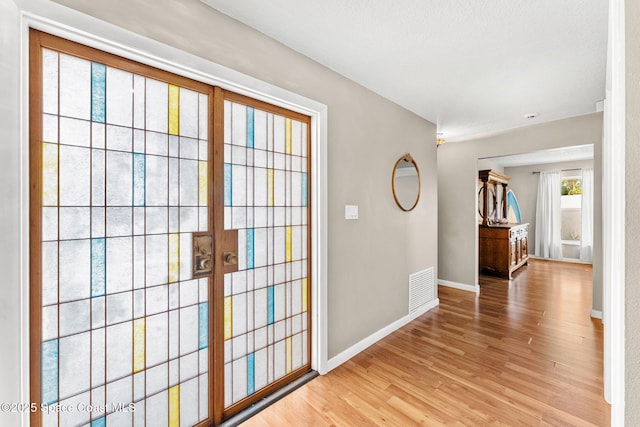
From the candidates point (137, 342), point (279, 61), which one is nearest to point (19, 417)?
point (137, 342)

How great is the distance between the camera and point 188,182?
60.1 inches

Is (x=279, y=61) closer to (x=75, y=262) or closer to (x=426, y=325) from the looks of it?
(x=75, y=262)

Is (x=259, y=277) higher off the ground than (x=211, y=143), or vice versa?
(x=211, y=143)

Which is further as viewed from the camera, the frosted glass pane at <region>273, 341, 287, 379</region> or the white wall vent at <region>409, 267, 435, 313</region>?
the white wall vent at <region>409, 267, 435, 313</region>

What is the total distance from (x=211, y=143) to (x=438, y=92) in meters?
2.20

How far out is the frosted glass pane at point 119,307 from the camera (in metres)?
1.29

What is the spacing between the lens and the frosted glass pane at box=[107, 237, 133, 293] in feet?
4.23

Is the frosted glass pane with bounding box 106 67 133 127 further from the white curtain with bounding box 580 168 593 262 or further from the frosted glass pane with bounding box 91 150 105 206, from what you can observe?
the white curtain with bounding box 580 168 593 262

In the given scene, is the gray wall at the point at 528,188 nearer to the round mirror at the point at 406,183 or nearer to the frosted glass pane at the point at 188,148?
the round mirror at the point at 406,183

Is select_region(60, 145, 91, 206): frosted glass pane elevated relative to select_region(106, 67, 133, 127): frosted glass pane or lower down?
lower down

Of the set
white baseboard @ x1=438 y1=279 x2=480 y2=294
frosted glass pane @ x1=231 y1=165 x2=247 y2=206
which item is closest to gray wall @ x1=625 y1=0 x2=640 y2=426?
frosted glass pane @ x1=231 y1=165 x2=247 y2=206

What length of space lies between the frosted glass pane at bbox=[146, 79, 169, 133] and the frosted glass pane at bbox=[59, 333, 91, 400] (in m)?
1.04

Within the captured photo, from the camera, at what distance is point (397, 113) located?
295cm

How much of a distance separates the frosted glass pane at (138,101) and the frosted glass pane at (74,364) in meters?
1.01
